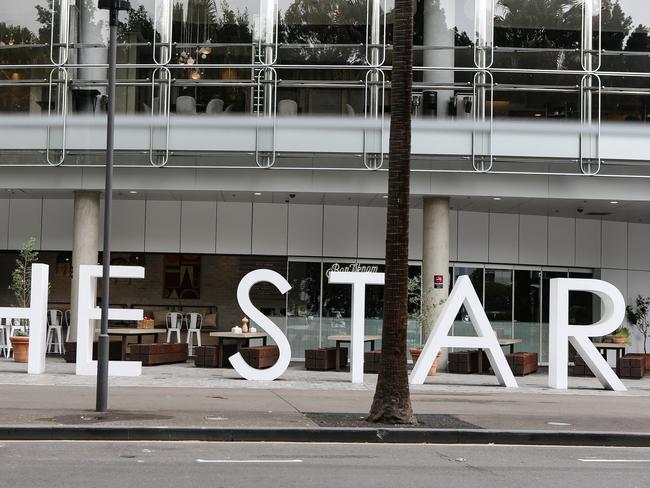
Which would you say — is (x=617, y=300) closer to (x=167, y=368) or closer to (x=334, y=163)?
(x=334, y=163)

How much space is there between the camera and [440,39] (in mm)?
25219

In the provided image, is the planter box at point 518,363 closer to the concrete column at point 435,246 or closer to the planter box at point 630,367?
the concrete column at point 435,246

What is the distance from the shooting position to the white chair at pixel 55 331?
28031 millimetres

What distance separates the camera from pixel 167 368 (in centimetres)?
2409

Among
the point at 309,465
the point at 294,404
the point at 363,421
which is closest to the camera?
the point at 309,465

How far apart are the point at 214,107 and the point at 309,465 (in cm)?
1536

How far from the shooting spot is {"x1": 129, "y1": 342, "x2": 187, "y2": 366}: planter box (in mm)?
24328

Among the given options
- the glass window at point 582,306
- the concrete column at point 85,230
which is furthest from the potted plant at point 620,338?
the concrete column at point 85,230

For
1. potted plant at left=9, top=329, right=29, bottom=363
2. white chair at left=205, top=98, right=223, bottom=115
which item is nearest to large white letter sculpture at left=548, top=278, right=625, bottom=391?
white chair at left=205, top=98, right=223, bottom=115

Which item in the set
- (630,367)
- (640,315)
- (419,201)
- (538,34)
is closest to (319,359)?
(419,201)

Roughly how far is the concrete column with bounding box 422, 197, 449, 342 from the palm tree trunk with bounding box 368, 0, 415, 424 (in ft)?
36.8

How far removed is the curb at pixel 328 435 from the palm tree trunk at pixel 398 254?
2.20 ft

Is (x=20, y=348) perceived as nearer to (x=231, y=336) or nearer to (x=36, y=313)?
(x=36, y=313)

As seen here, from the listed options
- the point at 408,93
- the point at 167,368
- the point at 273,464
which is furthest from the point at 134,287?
the point at 273,464
